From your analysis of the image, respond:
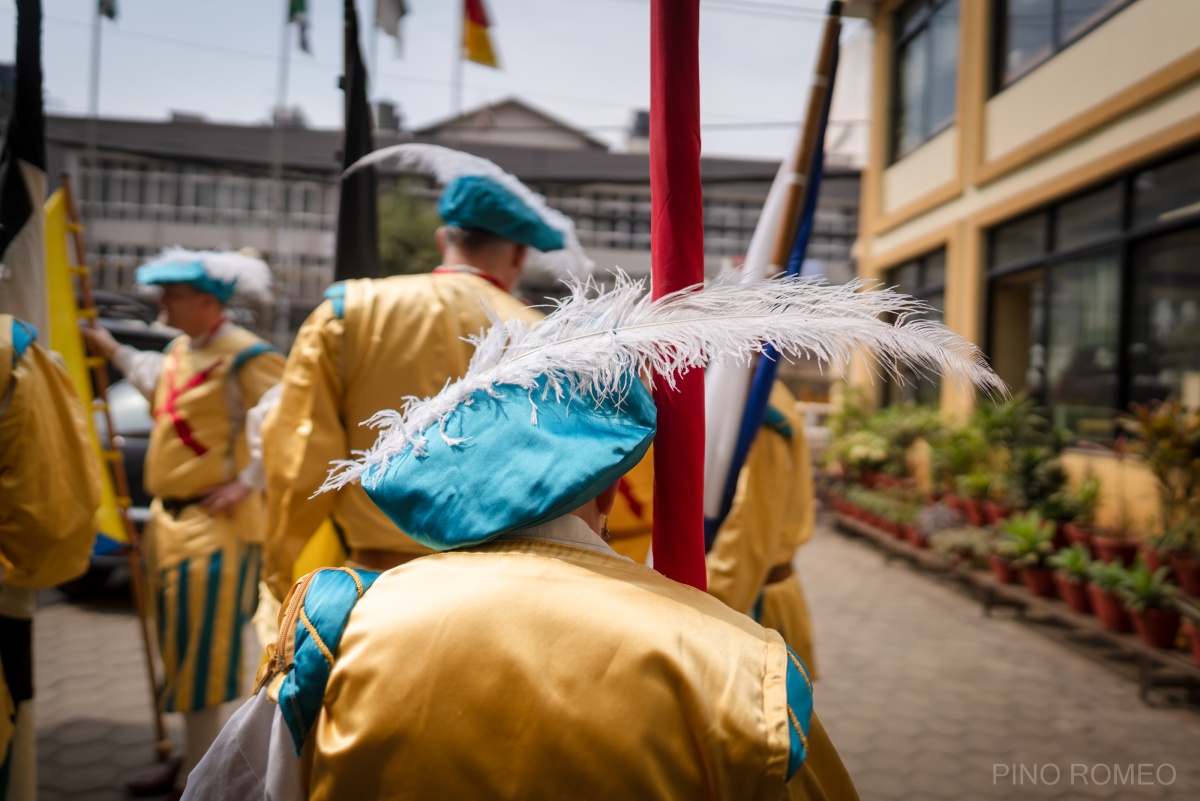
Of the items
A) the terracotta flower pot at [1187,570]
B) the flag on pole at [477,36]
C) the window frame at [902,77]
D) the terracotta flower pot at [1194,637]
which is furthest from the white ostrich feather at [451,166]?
the window frame at [902,77]

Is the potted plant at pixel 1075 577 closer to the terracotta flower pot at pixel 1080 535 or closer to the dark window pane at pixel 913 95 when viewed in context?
the terracotta flower pot at pixel 1080 535

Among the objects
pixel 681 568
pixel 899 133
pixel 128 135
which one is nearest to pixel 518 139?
pixel 128 135

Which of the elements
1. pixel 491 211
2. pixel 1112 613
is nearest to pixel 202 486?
pixel 491 211

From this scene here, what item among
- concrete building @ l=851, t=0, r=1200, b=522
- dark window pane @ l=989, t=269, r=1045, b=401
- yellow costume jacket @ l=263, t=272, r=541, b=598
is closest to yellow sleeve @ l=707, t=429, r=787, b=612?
yellow costume jacket @ l=263, t=272, r=541, b=598

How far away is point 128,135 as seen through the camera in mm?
22406

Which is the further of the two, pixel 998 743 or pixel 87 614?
pixel 87 614

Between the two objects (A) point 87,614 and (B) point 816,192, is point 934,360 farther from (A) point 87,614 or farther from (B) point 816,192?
(A) point 87,614

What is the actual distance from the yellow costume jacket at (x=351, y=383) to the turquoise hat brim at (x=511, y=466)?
1.12 metres

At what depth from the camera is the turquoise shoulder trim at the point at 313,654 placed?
3.31 ft

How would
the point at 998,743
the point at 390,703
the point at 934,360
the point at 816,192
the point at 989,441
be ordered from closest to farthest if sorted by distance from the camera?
the point at 390,703, the point at 934,360, the point at 816,192, the point at 998,743, the point at 989,441

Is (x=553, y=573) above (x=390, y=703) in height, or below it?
above

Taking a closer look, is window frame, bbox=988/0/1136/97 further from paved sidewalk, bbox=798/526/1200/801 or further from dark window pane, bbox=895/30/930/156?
paved sidewalk, bbox=798/526/1200/801

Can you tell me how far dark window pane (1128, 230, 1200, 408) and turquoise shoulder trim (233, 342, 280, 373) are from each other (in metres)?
5.95

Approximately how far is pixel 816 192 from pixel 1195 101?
472 cm
